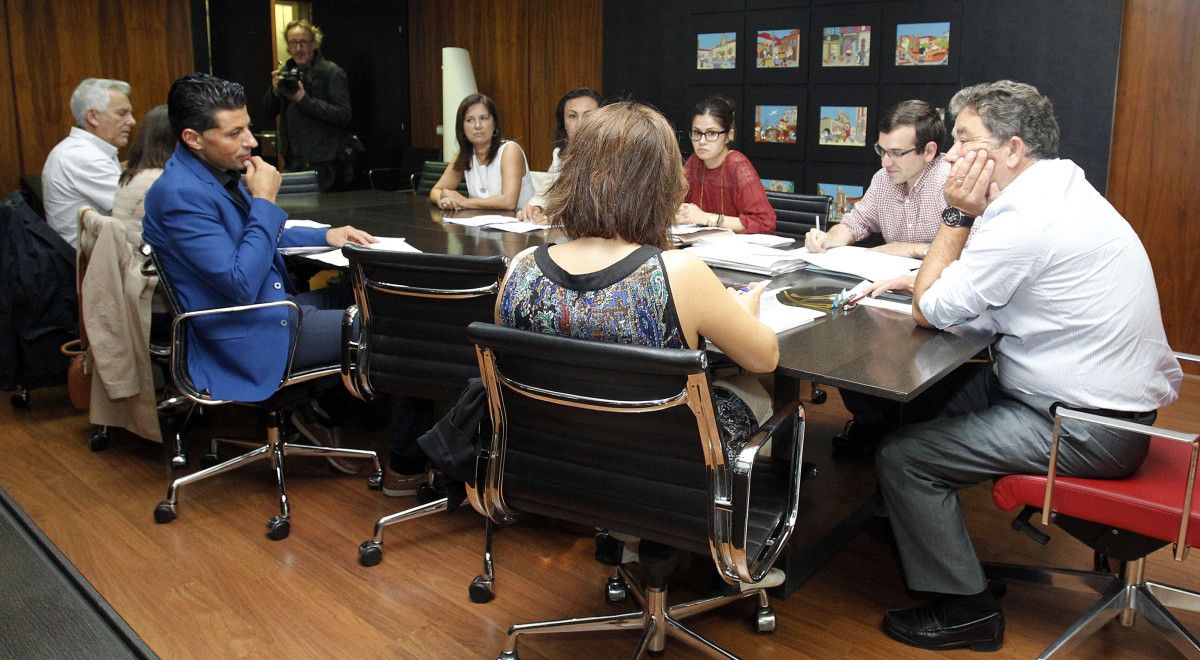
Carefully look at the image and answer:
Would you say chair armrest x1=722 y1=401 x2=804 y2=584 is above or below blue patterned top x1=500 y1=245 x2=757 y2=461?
below

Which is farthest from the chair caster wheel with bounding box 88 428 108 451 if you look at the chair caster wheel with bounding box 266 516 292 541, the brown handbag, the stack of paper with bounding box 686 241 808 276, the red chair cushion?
the red chair cushion

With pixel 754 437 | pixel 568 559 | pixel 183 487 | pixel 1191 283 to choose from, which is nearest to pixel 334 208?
pixel 183 487

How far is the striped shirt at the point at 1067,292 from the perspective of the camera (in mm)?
2172

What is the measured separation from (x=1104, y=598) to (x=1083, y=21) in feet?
10.5

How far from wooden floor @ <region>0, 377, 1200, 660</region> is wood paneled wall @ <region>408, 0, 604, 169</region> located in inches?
170

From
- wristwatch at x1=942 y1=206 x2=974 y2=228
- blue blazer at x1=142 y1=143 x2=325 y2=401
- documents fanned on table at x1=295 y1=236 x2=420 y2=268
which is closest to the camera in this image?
wristwatch at x1=942 y1=206 x2=974 y2=228

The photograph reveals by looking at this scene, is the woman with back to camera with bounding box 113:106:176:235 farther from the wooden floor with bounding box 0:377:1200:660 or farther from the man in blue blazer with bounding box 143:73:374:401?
the wooden floor with bounding box 0:377:1200:660

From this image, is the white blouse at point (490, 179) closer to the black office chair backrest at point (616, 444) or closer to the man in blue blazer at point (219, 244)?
the man in blue blazer at point (219, 244)

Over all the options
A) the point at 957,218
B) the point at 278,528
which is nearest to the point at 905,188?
the point at 957,218

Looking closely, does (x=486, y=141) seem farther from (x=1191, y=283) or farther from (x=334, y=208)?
(x=1191, y=283)

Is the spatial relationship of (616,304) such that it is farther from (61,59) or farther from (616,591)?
(61,59)

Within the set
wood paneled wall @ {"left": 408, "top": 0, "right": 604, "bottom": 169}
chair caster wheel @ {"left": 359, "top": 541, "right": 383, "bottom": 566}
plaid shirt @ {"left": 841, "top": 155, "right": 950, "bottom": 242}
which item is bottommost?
chair caster wheel @ {"left": 359, "top": 541, "right": 383, "bottom": 566}

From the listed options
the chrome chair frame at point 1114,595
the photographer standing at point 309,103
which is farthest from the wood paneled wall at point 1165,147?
the photographer standing at point 309,103

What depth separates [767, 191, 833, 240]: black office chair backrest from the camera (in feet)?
13.2
